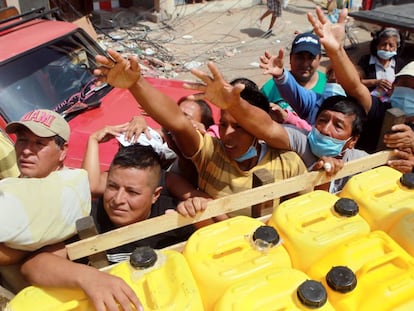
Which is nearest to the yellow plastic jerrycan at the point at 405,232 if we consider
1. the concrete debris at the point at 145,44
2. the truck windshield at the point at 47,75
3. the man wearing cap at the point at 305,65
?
the man wearing cap at the point at 305,65

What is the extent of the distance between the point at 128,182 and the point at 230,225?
0.53 metres

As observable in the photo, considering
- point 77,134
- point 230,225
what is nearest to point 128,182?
point 230,225

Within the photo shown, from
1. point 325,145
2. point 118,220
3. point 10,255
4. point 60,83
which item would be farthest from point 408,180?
point 60,83

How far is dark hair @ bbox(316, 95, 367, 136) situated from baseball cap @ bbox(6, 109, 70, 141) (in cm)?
142

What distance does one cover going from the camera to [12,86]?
2.85 metres

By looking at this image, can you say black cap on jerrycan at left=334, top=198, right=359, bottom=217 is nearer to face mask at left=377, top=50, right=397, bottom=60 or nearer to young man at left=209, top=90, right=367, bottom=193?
young man at left=209, top=90, right=367, bottom=193

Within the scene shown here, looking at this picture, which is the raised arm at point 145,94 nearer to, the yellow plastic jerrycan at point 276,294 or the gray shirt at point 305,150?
the gray shirt at point 305,150

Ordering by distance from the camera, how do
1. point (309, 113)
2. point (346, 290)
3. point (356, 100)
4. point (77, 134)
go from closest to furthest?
point (346, 290) < point (356, 100) < point (309, 113) < point (77, 134)

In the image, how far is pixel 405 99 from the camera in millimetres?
2434

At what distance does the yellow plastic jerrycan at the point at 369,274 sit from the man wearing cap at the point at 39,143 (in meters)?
1.28

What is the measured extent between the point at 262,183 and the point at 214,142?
40 centimetres

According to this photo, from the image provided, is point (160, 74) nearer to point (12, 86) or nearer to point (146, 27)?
point (146, 27)

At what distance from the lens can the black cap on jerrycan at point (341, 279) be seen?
4.36 ft

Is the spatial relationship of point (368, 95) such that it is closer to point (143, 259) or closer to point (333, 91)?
point (333, 91)
